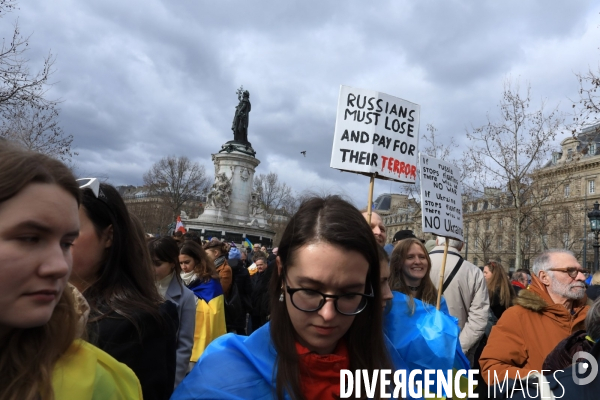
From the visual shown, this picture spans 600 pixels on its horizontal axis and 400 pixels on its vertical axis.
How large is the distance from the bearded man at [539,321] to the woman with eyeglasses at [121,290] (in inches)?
83.8

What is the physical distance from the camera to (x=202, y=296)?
493 cm

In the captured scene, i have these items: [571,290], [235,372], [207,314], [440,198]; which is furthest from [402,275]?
[235,372]

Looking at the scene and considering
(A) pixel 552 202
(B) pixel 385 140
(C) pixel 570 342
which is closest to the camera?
(C) pixel 570 342

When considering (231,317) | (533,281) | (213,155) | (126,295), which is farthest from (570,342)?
(213,155)

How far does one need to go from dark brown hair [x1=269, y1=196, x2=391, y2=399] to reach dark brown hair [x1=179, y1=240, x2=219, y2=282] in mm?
3530

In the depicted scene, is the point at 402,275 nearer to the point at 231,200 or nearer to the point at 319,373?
the point at 319,373

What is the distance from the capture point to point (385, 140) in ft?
15.4

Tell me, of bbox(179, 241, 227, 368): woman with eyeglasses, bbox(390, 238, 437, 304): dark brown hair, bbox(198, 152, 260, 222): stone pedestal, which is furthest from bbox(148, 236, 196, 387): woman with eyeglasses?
bbox(198, 152, 260, 222): stone pedestal

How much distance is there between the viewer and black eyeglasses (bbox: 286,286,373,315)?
5.06 ft

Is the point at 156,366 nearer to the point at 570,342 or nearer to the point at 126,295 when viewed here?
the point at 126,295

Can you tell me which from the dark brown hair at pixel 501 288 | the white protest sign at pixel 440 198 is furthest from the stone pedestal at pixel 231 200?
the white protest sign at pixel 440 198

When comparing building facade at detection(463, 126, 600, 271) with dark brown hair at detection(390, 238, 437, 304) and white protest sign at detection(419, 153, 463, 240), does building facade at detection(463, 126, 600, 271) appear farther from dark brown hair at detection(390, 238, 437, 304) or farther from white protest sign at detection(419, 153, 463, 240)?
dark brown hair at detection(390, 238, 437, 304)

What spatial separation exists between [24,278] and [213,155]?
119 ft

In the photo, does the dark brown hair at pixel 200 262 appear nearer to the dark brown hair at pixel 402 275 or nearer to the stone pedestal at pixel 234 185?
the dark brown hair at pixel 402 275
